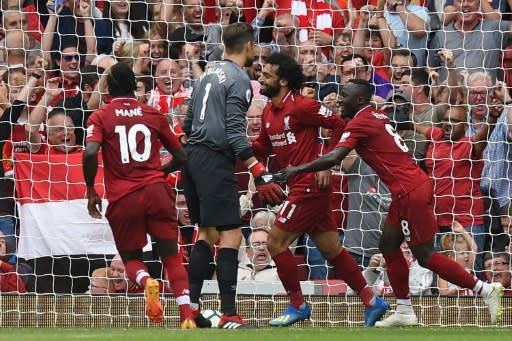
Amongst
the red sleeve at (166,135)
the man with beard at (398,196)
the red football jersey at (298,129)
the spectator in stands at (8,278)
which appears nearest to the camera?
the red sleeve at (166,135)

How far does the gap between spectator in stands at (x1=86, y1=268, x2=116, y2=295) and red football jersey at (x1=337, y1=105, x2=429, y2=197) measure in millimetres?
3578

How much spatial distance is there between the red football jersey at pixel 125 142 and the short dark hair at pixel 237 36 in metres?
1.13

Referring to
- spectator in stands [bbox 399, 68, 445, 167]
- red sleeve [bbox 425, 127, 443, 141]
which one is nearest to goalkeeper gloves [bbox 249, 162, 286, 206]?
spectator in stands [bbox 399, 68, 445, 167]

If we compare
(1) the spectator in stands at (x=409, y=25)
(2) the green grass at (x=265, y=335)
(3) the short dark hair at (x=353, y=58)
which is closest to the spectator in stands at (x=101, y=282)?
(2) the green grass at (x=265, y=335)

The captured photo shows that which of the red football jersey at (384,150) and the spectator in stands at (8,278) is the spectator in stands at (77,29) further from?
the red football jersey at (384,150)

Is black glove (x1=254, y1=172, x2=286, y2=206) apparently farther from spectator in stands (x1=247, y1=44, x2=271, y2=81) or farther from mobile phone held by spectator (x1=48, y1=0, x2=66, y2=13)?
mobile phone held by spectator (x1=48, y1=0, x2=66, y2=13)

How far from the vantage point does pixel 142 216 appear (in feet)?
34.8

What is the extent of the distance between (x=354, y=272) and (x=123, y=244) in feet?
7.60

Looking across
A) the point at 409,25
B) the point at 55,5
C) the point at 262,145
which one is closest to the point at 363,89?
the point at 262,145

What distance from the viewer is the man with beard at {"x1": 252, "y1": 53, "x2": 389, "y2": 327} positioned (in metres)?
11.7

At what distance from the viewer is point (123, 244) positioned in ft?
35.1

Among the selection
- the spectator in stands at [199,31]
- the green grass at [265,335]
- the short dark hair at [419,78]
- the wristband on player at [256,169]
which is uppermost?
the spectator in stands at [199,31]

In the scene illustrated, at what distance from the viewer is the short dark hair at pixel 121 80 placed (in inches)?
418

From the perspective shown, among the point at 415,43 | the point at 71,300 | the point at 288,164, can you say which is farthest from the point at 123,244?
the point at 415,43
